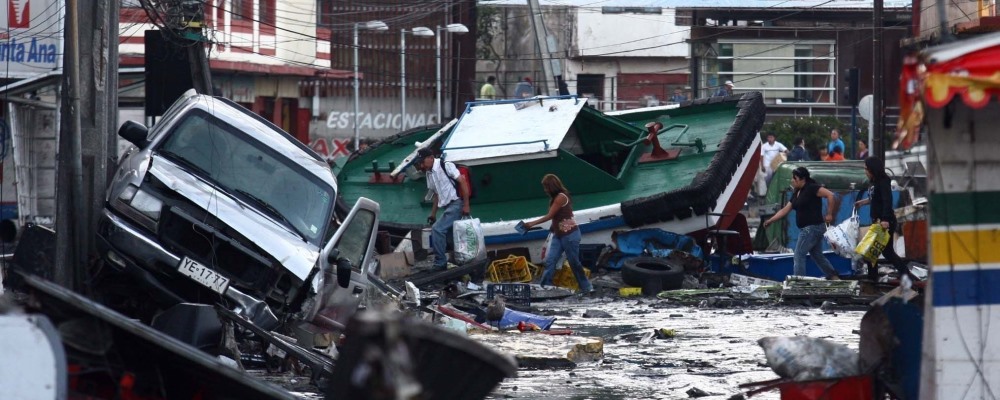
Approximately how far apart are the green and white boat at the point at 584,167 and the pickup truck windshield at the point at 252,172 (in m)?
7.39

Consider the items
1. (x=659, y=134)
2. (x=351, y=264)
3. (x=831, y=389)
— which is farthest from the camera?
(x=659, y=134)

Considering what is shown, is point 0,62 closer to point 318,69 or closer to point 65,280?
point 65,280

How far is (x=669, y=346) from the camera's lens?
12.4m

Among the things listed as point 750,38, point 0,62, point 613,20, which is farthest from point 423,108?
point 0,62

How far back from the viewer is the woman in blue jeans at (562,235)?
17078mm

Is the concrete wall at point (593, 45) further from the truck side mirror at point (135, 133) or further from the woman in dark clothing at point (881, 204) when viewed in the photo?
the truck side mirror at point (135, 133)

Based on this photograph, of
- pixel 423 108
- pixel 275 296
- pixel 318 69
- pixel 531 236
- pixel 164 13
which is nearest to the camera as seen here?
pixel 275 296

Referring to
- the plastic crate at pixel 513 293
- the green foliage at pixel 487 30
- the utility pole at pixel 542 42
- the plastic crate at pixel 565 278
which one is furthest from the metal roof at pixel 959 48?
the green foliage at pixel 487 30

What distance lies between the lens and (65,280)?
10930 mm

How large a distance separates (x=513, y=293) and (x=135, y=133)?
5.03m

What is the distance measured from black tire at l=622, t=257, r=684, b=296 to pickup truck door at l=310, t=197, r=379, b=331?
526 centimetres

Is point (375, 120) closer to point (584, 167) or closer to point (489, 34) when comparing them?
point (489, 34)

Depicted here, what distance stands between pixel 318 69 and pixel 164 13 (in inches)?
937

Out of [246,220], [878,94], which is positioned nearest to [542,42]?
[878,94]
